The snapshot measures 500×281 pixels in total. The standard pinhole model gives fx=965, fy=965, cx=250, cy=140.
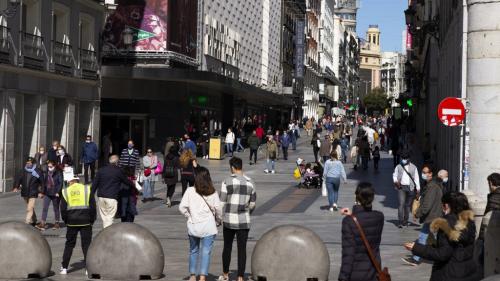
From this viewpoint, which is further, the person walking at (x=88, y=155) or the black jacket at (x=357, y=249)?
the person walking at (x=88, y=155)

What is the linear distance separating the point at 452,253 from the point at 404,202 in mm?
11916

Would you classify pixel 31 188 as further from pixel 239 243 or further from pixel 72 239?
pixel 239 243

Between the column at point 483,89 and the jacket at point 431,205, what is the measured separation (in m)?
1.03

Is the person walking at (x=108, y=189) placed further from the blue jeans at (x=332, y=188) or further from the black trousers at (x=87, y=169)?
the black trousers at (x=87, y=169)

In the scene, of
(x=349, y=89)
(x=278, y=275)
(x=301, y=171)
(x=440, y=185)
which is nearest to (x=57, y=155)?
(x=301, y=171)

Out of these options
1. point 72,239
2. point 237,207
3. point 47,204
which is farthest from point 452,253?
point 47,204

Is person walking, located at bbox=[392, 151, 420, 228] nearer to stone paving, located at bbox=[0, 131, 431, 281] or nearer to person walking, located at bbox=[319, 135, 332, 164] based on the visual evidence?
stone paving, located at bbox=[0, 131, 431, 281]

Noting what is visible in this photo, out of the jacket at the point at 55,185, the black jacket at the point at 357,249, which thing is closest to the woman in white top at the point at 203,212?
the black jacket at the point at 357,249

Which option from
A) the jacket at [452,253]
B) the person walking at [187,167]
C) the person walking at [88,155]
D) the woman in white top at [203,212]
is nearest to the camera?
the jacket at [452,253]

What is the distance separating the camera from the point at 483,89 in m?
16.7

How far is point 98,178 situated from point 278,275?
4.51 m

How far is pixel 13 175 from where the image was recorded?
28672 millimetres

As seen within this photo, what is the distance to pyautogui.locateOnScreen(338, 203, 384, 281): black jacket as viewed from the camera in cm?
891

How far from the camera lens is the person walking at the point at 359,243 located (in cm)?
891
